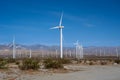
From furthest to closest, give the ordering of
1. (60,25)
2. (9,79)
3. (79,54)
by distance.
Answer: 1. (79,54)
2. (60,25)
3. (9,79)

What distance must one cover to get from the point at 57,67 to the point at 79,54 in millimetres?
65378

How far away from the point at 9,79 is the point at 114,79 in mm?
7619

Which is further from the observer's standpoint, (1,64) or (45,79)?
(1,64)

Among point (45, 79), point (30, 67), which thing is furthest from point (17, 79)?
point (30, 67)

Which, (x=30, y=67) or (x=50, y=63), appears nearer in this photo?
(x=30, y=67)

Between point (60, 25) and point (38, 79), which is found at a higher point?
point (60, 25)

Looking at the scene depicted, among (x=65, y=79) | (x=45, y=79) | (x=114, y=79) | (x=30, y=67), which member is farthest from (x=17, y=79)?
(x=30, y=67)

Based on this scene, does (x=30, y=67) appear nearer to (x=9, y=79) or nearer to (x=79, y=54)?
(x=9, y=79)

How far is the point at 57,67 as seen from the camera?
32500mm

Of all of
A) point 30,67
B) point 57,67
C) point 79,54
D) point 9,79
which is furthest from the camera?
point 79,54

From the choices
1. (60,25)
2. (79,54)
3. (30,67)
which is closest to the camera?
(30,67)

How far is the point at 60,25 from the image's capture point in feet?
198

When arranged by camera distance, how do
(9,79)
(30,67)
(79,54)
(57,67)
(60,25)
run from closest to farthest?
(9,79) < (30,67) < (57,67) < (60,25) < (79,54)

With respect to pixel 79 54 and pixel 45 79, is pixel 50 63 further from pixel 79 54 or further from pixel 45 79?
pixel 79 54
